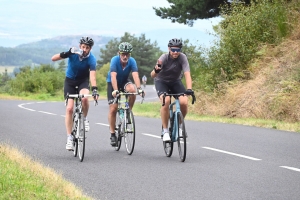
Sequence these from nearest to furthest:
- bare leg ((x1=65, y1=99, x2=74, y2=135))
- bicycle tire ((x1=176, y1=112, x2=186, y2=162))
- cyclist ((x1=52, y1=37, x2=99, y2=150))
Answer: bicycle tire ((x1=176, y1=112, x2=186, y2=162)) < cyclist ((x1=52, y1=37, x2=99, y2=150)) < bare leg ((x1=65, y1=99, x2=74, y2=135))

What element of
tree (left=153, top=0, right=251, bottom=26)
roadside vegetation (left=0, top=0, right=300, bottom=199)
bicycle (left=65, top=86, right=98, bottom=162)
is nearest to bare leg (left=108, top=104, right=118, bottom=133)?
bicycle (left=65, top=86, right=98, bottom=162)

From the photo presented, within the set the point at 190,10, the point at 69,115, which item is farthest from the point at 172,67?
the point at 190,10

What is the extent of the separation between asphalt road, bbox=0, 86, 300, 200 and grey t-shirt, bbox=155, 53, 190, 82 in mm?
1295

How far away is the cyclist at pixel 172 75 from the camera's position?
1063 cm

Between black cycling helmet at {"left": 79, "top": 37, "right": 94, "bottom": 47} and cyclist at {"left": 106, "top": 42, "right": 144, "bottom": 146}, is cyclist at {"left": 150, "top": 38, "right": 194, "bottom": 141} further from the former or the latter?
black cycling helmet at {"left": 79, "top": 37, "right": 94, "bottom": 47}

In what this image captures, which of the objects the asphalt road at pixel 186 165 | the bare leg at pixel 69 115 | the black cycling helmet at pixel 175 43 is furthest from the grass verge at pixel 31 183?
the black cycling helmet at pixel 175 43

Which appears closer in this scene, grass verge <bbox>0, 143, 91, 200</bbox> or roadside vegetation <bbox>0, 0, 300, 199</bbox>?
grass verge <bbox>0, 143, 91, 200</bbox>

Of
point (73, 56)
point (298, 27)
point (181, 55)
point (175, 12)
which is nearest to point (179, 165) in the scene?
point (181, 55)

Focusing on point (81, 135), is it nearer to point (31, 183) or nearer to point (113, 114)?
point (113, 114)

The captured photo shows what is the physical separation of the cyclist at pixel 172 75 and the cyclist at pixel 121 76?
0.52 metres

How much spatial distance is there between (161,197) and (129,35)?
425 ft

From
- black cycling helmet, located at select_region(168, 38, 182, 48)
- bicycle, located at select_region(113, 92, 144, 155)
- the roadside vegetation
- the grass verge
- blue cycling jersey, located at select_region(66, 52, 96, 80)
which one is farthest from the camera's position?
the roadside vegetation

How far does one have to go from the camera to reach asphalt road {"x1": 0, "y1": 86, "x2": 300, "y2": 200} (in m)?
7.91

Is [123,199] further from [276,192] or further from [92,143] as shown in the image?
[92,143]
